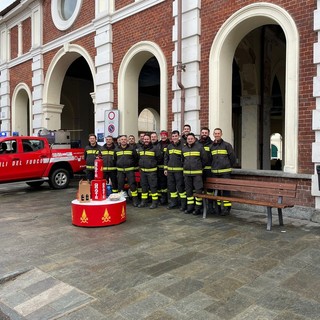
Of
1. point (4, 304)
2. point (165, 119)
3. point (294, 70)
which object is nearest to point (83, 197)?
point (4, 304)

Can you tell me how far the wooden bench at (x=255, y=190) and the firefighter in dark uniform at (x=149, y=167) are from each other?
1.33 m

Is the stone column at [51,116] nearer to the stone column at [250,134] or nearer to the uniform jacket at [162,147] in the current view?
the uniform jacket at [162,147]

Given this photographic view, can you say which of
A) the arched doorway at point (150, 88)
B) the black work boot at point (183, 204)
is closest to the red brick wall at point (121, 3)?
the arched doorway at point (150, 88)

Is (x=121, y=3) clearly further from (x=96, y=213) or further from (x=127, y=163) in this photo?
(x=96, y=213)

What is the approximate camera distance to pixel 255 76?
11625mm

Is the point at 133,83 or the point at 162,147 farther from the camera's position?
the point at 133,83

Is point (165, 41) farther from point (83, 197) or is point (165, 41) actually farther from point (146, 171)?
point (83, 197)

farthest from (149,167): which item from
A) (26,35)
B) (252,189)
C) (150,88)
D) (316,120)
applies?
(150,88)

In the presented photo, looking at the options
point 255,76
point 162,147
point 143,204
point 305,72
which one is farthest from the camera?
point 255,76

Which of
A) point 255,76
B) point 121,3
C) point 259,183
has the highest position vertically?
point 121,3

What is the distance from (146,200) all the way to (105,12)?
651 cm

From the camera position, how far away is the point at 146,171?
8.11m

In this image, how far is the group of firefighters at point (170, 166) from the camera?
Result: 7258 millimetres

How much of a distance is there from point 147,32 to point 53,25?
567 cm
